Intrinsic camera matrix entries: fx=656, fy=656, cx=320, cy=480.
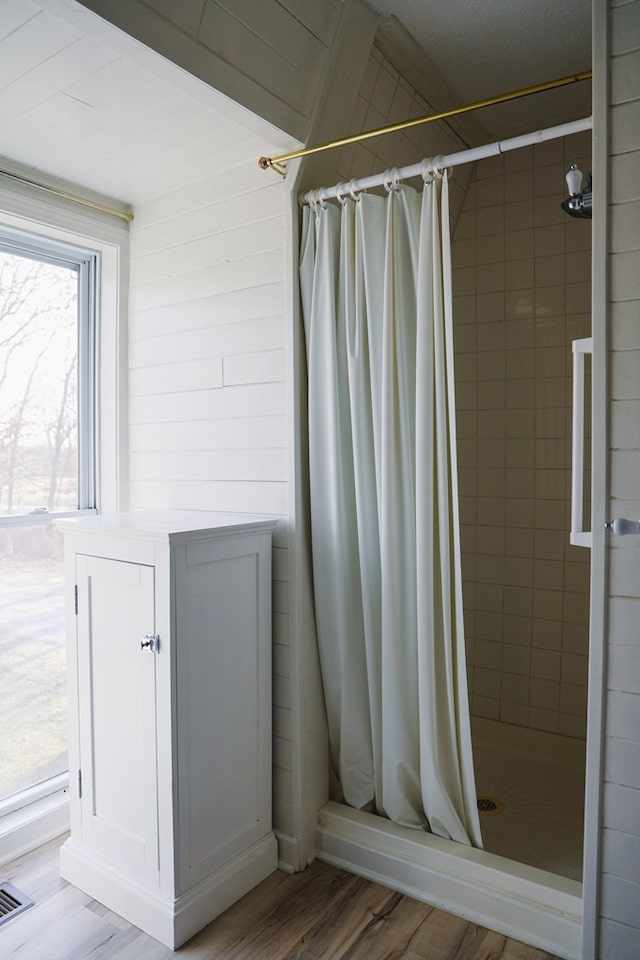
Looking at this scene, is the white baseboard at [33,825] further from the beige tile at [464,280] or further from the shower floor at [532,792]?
the beige tile at [464,280]

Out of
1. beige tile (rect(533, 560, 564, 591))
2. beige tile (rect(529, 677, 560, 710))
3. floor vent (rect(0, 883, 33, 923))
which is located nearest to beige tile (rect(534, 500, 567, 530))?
beige tile (rect(533, 560, 564, 591))

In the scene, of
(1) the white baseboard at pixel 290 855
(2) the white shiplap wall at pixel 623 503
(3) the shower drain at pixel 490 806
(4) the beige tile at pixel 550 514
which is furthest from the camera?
(4) the beige tile at pixel 550 514

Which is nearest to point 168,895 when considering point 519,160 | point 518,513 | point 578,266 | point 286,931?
point 286,931

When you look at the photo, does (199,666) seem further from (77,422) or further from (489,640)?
(489,640)

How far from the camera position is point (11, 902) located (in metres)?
1.82

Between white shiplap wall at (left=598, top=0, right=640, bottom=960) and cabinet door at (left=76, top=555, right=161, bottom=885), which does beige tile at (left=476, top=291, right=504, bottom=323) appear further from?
cabinet door at (left=76, top=555, right=161, bottom=885)

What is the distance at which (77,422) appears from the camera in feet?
8.05

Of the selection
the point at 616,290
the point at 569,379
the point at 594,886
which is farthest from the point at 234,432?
the point at 594,886

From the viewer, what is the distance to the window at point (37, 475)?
2186 mm

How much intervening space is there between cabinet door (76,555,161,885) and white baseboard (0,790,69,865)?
0.99ft

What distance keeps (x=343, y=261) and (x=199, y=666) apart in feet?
3.96

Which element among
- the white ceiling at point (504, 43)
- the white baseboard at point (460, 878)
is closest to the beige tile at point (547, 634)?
the white baseboard at point (460, 878)

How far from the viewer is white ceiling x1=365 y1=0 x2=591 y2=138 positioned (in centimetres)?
177

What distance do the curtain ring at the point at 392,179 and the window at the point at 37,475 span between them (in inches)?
48.2
